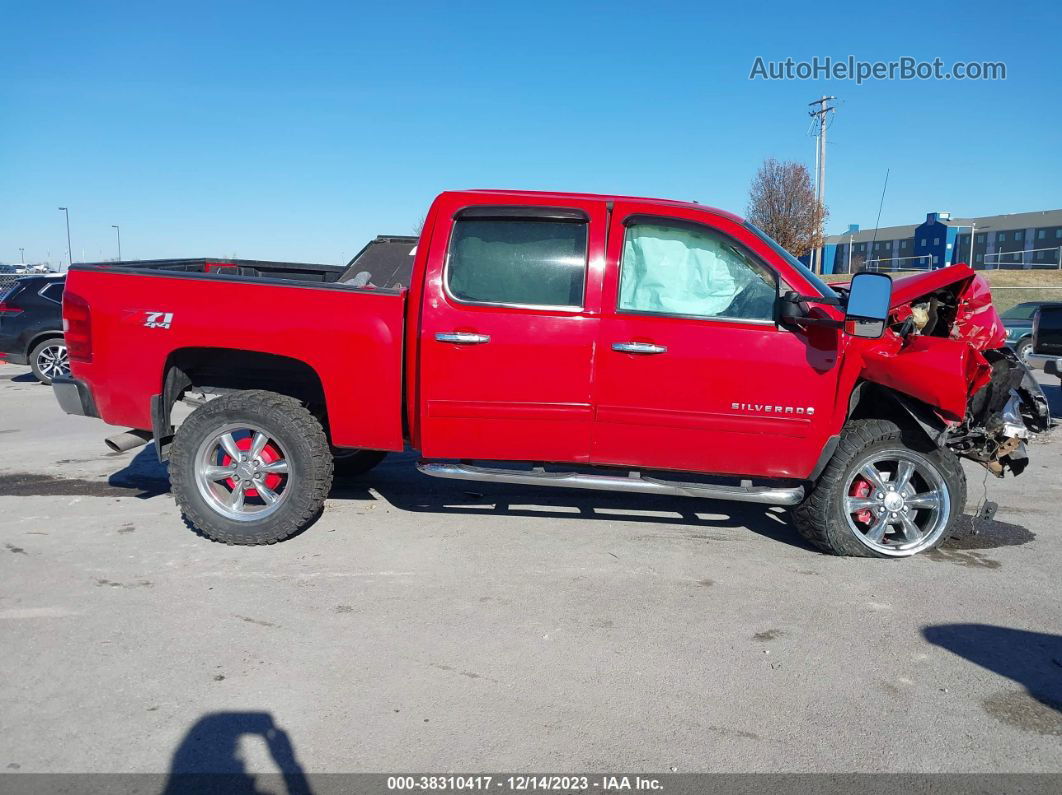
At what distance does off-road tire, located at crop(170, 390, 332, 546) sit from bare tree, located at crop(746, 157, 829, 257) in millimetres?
26955

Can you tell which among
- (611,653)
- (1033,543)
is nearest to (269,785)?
(611,653)

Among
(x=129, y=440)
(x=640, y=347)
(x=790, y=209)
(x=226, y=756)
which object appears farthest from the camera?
(x=790, y=209)

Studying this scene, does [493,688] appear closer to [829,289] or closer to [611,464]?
[611,464]

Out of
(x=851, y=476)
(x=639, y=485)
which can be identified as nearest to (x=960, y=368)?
(x=851, y=476)

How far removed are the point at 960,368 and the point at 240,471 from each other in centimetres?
426

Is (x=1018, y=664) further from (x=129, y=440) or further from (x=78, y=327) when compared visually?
(x=78, y=327)

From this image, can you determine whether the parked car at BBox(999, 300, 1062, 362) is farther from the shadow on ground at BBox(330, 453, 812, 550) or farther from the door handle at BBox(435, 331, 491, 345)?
the door handle at BBox(435, 331, 491, 345)

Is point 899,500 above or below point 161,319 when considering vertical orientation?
below

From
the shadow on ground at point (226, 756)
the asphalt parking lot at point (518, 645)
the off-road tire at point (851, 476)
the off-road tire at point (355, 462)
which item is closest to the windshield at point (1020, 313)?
the asphalt parking lot at point (518, 645)

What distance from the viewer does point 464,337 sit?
4656 mm

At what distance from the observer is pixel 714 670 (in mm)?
3520

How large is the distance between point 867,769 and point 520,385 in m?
2.64

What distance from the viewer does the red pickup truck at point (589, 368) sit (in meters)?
4.62

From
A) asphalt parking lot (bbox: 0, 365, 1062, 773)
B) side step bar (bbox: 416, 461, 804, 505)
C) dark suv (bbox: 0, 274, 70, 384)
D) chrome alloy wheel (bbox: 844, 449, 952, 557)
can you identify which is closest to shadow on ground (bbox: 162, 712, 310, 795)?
asphalt parking lot (bbox: 0, 365, 1062, 773)
